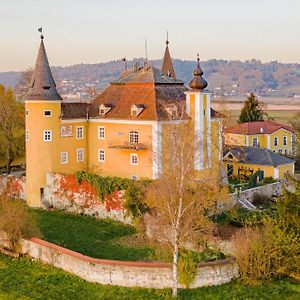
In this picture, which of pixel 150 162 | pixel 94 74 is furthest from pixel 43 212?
pixel 94 74

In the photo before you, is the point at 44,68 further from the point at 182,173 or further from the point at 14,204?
the point at 182,173

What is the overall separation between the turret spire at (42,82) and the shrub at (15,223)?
1160 cm

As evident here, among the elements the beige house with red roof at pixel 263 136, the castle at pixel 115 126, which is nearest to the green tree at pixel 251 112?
the beige house with red roof at pixel 263 136

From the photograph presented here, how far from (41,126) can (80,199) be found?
598 cm

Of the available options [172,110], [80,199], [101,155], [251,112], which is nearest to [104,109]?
[101,155]

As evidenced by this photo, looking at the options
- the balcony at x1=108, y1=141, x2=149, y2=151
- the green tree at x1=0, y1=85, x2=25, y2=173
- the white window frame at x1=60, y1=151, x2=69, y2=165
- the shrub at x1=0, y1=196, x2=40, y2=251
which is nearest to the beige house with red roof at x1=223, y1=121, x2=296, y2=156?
the balcony at x1=108, y1=141, x2=149, y2=151

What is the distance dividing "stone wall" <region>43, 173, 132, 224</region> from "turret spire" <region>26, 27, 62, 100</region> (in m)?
5.32

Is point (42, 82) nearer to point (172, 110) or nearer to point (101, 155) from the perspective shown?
point (101, 155)

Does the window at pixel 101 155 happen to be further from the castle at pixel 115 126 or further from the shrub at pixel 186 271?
the shrub at pixel 186 271

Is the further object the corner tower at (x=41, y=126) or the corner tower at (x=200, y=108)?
the corner tower at (x=41, y=126)

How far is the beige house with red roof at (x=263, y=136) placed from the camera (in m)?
54.1

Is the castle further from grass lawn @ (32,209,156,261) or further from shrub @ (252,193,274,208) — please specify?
grass lawn @ (32,209,156,261)

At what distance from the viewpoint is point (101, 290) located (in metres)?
22.7

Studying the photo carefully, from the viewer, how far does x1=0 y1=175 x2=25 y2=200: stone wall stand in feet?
130
